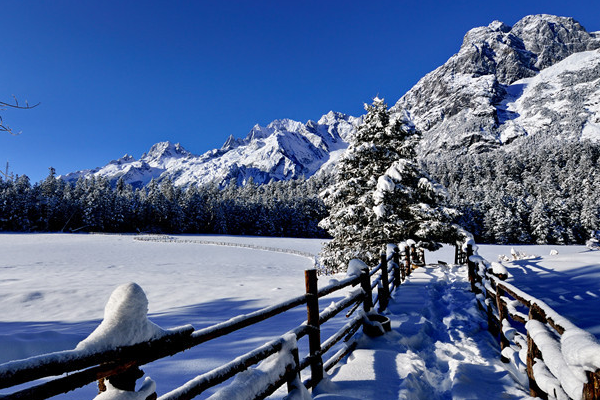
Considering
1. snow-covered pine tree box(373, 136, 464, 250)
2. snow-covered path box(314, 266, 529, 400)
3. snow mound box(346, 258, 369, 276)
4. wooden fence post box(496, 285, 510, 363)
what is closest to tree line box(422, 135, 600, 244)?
snow-covered pine tree box(373, 136, 464, 250)

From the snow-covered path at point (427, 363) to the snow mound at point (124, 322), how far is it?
2695 millimetres

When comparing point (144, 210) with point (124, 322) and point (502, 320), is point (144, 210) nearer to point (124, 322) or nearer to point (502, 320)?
point (502, 320)

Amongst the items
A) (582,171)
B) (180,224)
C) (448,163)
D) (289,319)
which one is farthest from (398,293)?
(448,163)

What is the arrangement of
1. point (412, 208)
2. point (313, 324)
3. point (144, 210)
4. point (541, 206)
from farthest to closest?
point (144, 210), point (541, 206), point (412, 208), point (313, 324)

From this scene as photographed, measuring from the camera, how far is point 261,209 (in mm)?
81062

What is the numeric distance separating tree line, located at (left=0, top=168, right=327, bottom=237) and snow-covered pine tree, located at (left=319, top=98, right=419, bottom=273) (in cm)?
4914

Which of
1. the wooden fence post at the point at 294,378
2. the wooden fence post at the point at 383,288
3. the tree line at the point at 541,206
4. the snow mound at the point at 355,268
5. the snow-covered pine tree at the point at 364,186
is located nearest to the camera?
the wooden fence post at the point at 294,378

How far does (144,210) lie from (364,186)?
239 ft

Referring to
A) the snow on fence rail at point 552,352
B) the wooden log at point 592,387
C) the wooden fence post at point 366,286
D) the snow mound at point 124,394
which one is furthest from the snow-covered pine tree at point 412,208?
the snow mound at point 124,394

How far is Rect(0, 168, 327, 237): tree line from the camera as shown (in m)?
65.2

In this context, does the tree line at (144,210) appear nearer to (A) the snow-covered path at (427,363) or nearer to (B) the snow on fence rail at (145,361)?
(A) the snow-covered path at (427,363)

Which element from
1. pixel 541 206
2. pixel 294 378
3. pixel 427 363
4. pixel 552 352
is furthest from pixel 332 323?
pixel 541 206

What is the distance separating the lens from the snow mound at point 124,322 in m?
1.72

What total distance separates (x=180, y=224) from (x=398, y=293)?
7454 cm
